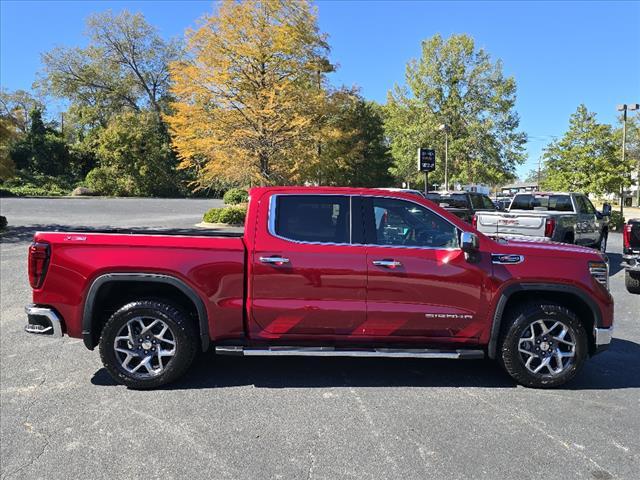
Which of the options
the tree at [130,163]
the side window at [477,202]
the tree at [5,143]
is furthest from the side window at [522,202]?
the tree at [130,163]

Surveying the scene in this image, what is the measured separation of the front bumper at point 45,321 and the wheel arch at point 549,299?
3.77 metres

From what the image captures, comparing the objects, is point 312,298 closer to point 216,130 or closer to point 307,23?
point 216,130

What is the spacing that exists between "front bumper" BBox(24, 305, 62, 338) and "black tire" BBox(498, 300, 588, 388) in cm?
391

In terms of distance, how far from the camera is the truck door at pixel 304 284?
4246mm

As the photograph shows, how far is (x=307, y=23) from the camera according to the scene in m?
19.2

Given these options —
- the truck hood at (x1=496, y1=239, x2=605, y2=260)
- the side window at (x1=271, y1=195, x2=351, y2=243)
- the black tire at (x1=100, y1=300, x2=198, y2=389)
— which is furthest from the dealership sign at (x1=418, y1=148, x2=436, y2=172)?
the black tire at (x1=100, y1=300, x2=198, y2=389)

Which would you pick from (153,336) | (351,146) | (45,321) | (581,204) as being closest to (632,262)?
(581,204)

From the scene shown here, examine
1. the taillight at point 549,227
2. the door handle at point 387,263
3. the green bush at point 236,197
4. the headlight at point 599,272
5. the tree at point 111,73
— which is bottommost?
the headlight at point 599,272

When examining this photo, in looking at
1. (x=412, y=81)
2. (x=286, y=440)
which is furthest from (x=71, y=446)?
(x=412, y=81)

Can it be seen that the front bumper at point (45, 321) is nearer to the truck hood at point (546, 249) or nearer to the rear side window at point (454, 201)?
the truck hood at point (546, 249)

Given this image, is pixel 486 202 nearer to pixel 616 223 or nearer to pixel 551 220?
pixel 616 223

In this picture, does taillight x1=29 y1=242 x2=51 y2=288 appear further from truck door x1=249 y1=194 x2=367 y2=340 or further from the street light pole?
the street light pole

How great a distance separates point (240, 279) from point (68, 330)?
1.59 metres

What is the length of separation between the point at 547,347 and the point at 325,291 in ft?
6.69
